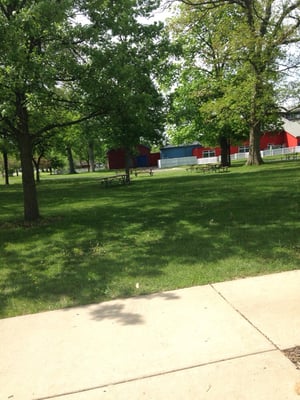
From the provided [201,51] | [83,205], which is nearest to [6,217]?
[83,205]

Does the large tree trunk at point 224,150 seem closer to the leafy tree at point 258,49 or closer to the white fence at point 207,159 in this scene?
the leafy tree at point 258,49

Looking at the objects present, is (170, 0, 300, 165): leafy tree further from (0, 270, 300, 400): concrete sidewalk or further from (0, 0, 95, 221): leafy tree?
(0, 270, 300, 400): concrete sidewalk

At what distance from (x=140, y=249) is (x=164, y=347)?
354 cm

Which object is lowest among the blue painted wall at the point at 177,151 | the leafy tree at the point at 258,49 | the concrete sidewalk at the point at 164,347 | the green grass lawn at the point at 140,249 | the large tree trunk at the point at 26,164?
the concrete sidewalk at the point at 164,347

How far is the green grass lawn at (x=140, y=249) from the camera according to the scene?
534cm

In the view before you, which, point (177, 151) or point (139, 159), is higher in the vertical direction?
point (177, 151)

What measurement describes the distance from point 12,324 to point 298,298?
3260 mm

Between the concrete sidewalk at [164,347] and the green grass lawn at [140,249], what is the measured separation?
50 centimetres

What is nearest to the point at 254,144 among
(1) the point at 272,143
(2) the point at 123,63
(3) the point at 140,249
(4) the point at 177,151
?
(2) the point at 123,63

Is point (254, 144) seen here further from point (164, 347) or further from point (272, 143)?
point (272, 143)

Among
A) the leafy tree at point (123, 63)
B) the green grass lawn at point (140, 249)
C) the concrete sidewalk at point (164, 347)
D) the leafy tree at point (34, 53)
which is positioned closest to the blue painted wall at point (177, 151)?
the green grass lawn at point (140, 249)

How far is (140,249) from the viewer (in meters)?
7.17

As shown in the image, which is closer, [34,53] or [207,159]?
[34,53]

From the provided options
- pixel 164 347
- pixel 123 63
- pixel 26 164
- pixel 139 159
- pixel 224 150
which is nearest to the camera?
pixel 164 347
